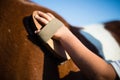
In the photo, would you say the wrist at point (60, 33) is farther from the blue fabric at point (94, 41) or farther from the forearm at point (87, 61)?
the blue fabric at point (94, 41)

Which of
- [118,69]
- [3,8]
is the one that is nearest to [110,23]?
[118,69]

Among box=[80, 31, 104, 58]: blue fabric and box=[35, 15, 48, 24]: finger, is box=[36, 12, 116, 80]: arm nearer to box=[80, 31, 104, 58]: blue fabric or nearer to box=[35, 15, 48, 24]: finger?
box=[35, 15, 48, 24]: finger

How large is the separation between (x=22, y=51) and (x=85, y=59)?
19cm

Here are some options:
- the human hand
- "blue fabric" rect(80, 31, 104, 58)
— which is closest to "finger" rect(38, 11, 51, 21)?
the human hand

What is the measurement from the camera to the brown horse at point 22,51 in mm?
896

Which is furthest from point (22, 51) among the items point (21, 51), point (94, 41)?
point (94, 41)

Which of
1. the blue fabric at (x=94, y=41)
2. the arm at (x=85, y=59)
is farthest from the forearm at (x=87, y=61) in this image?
the blue fabric at (x=94, y=41)

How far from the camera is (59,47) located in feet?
3.14

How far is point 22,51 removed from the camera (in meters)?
0.91

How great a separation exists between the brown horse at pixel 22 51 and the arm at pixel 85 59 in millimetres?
59

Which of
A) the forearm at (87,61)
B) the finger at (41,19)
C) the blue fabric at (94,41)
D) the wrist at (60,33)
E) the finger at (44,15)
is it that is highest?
the finger at (44,15)

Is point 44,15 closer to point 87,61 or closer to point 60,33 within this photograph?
point 60,33

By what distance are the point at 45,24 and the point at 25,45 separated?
0.29ft

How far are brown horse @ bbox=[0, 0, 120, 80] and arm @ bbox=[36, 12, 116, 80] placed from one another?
0.06 meters
